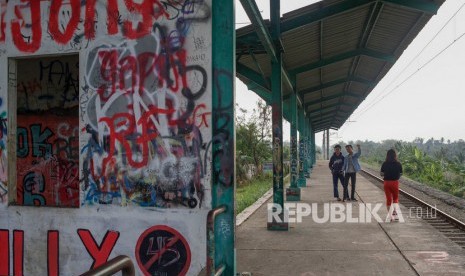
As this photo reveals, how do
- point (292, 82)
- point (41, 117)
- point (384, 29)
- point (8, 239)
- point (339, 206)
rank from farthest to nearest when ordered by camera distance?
point (292, 82)
point (339, 206)
point (384, 29)
point (41, 117)
point (8, 239)

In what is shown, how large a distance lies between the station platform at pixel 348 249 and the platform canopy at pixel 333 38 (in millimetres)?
3423

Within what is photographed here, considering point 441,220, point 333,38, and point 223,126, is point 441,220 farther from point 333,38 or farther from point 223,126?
point 223,126

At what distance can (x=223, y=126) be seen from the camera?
4.20 meters

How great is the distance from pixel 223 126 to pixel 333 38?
7.29 meters

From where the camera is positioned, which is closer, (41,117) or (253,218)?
(41,117)

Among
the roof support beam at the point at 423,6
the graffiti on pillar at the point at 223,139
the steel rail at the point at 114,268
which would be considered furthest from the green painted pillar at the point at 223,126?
the roof support beam at the point at 423,6

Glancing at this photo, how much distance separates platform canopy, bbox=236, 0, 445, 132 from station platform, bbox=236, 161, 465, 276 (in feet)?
11.2

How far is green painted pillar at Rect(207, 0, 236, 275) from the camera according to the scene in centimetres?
414

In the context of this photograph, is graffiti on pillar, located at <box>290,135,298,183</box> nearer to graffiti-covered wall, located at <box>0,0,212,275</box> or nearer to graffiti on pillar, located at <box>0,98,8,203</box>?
graffiti-covered wall, located at <box>0,0,212,275</box>

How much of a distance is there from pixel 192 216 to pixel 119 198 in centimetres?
88

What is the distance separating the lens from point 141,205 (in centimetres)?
452

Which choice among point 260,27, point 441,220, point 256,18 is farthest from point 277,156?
point 441,220

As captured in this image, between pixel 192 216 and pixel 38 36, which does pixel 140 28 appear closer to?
pixel 38 36

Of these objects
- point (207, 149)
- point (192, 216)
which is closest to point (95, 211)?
point (192, 216)
